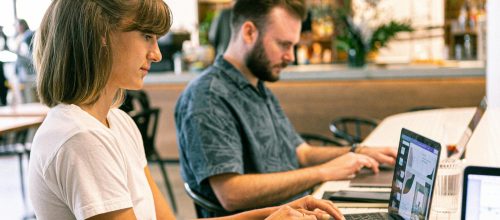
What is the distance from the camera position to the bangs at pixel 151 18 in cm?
161

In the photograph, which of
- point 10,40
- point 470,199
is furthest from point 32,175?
point 10,40

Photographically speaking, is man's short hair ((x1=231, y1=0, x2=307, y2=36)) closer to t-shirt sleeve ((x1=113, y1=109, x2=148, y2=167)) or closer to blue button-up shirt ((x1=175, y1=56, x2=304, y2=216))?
blue button-up shirt ((x1=175, y1=56, x2=304, y2=216))

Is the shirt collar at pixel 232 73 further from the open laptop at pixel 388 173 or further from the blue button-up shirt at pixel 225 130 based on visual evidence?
the open laptop at pixel 388 173

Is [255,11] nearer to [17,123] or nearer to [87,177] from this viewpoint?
[87,177]

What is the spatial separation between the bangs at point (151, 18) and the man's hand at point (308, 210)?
0.53m

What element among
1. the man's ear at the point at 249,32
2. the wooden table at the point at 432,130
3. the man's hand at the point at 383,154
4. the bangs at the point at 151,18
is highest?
the bangs at the point at 151,18

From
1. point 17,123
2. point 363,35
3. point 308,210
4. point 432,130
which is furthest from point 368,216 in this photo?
point 363,35

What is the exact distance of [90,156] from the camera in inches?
57.4

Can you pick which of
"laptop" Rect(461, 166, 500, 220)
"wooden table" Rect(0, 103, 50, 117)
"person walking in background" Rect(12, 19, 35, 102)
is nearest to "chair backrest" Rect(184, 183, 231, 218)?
"laptop" Rect(461, 166, 500, 220)

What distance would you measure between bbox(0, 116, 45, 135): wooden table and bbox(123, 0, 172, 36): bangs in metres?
2.62

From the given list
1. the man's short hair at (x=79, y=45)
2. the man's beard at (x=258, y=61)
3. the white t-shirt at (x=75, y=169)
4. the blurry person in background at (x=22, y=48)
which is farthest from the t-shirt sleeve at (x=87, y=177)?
the blurry person in background at (x=22, y=48)

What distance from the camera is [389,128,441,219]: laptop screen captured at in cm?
154

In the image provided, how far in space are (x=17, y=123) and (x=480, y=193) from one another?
356 centimetres

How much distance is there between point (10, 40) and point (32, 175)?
1008 centimetres
